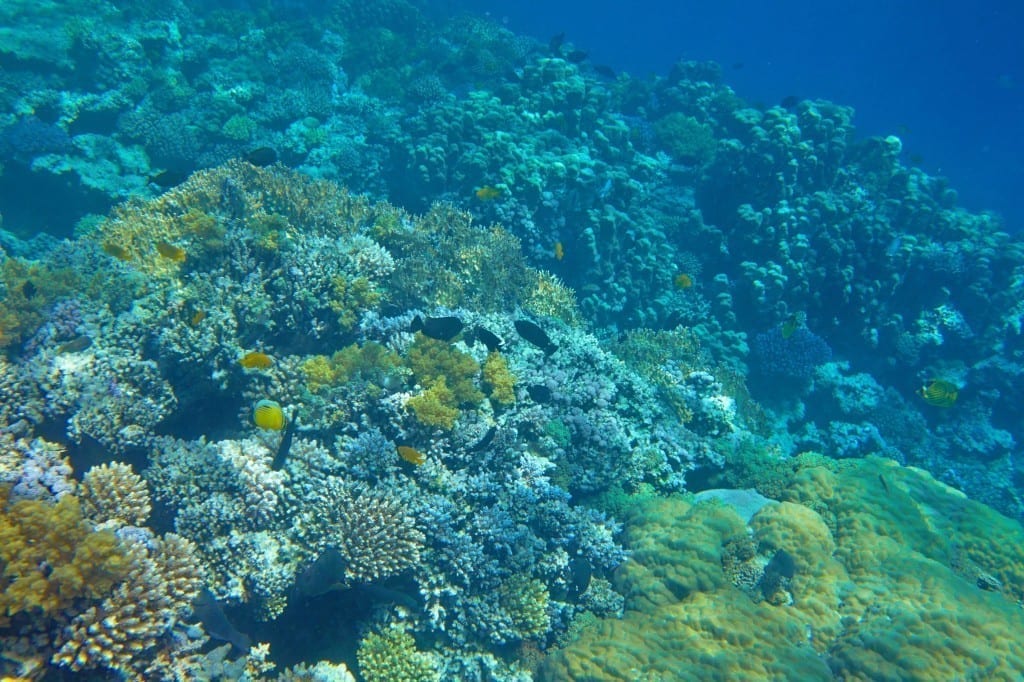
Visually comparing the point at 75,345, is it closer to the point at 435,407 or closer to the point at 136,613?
the point at 136,613

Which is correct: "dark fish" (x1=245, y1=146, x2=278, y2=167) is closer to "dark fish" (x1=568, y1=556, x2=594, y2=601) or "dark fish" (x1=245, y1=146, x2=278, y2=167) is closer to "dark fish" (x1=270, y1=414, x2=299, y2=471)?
"dark fish" (x1=270, y1=414, x2=299, y2=471)

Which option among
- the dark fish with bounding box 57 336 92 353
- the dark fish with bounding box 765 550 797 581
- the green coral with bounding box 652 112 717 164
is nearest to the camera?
the dark fish with bounding box 765 550 797 581

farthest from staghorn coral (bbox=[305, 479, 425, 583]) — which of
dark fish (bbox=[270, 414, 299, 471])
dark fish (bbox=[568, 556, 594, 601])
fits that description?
dark fish (bbox=[568, 556, 594, 601])

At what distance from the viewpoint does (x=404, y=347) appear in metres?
6.49

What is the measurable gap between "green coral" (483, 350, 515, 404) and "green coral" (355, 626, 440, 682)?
269cm

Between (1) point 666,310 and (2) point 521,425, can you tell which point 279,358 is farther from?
(1) point 666,310

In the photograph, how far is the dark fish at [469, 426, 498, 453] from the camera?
571 centimetres

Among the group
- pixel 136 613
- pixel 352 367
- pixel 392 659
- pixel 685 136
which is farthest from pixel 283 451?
pixel 685 136

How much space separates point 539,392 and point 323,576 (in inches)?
121

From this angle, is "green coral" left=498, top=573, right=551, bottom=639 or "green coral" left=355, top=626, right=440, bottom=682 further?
"green coral" left=498, top=573, right=551, bottom=639

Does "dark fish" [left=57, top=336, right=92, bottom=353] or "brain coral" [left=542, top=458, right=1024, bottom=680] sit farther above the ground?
"brain coral" [left=542, top=458, right=1024, bottom=680]

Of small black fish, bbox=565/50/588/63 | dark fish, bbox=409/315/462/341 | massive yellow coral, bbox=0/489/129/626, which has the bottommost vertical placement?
massive yellow coral, bbox=0/489/129/626

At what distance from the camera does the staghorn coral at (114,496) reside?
4445 mm

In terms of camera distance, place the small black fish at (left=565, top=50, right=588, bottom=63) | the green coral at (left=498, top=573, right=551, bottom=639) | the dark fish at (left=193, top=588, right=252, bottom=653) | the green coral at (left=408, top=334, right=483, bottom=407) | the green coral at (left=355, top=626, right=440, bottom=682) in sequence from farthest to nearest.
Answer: the small black fish at (left=565, top=50, right=588, bottom=63)
the green coral at (left=408, top=334, right=483, bottom=407)
the green coral at (left=498, top=573, right=551, bottom=639)
the green coral at (left=355, top=626, right=440, bottom=682)
the dark fish at (left=193, top=588, right=252, bottom=653)
